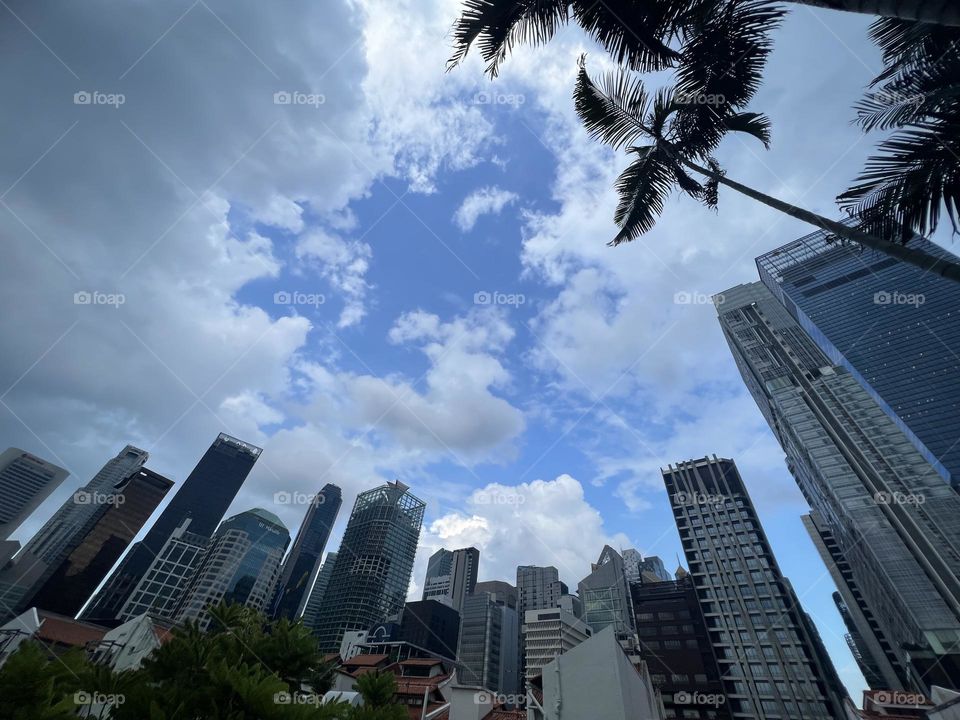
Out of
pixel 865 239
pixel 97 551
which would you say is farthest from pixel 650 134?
pixel 97 551

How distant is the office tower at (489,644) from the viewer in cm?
11110

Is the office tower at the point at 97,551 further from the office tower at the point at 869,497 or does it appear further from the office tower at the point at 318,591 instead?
the office tower at the point at 869,497

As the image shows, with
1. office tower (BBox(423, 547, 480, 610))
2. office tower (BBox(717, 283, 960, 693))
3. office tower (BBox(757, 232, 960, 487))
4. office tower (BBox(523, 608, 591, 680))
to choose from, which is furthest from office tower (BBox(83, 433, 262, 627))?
office tower (BBox(757, 232, 960, 487))

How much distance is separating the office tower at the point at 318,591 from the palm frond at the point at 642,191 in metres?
184

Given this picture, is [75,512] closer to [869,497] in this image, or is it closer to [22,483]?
[22,483]

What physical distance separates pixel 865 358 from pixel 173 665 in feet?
393

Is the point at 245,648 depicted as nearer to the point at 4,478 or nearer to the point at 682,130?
the point at 682,130

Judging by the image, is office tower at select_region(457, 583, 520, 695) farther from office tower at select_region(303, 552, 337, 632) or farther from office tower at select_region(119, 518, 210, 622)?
office tower at select_region(119, 518, 210, 622)

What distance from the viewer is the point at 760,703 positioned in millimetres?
59781

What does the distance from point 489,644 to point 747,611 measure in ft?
250

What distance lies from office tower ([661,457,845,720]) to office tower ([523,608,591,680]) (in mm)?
30717

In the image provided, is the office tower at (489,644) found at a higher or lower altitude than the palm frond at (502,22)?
higher

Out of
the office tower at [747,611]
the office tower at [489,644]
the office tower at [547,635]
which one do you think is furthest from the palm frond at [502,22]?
the office tower at [489,644]

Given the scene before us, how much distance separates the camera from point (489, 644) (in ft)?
381
